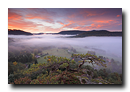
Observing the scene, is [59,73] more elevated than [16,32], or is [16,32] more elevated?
[16,32]

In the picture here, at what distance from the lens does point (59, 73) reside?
2.89 metres

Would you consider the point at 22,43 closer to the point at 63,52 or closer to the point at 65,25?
the point at 63,52

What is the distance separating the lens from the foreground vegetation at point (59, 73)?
258 cm

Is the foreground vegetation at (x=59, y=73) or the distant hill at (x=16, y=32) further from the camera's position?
the distant hill at (x=16, y=32)

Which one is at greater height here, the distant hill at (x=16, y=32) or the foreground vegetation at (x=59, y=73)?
the distant hill at (x=16, y=32)

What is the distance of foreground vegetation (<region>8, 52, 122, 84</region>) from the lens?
2.58 m

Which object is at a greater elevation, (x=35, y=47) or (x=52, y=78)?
(x=35, y=47)

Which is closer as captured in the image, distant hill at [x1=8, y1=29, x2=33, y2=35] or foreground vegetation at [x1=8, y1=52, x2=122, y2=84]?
foreground vegetation at [x1=8, y1=52, x2=122, y2=84]

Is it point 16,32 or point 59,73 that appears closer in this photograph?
point 59,73

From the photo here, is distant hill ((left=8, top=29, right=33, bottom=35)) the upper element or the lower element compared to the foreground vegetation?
upper
